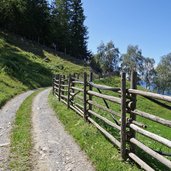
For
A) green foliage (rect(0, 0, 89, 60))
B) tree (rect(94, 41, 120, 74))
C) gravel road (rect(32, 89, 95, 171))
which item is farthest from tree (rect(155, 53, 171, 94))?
gravel road (rect(32, 89, 95, 171))

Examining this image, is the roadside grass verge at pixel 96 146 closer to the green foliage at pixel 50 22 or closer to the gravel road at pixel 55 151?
the gravel road at pixel 55 151

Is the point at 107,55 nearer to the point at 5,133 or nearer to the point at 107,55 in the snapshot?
the point at 107,55

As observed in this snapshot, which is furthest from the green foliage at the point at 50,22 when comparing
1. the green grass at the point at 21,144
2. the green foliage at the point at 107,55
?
the green grass at the point at 21,144

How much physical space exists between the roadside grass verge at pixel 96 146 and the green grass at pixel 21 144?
65.3 inches

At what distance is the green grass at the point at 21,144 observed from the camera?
9.27 m

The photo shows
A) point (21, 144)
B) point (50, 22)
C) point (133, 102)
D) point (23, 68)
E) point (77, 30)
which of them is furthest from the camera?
point (77, 30)

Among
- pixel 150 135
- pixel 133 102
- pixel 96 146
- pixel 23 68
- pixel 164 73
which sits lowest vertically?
pixel 96 146

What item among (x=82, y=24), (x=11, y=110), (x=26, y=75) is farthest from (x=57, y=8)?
(x=11, y=110)

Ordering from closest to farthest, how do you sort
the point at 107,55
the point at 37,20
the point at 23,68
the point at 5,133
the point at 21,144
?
the point at 21,144 < the point at 5,133 < the point at 23,68 < the point at 37,20 < the point at 107,55

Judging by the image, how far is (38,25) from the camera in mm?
91625

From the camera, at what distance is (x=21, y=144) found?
11281 millimetres

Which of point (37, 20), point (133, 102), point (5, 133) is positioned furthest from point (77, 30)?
point (133, 102)

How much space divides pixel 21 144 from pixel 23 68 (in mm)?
39029

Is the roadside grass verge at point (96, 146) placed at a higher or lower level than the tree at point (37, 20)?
lower
